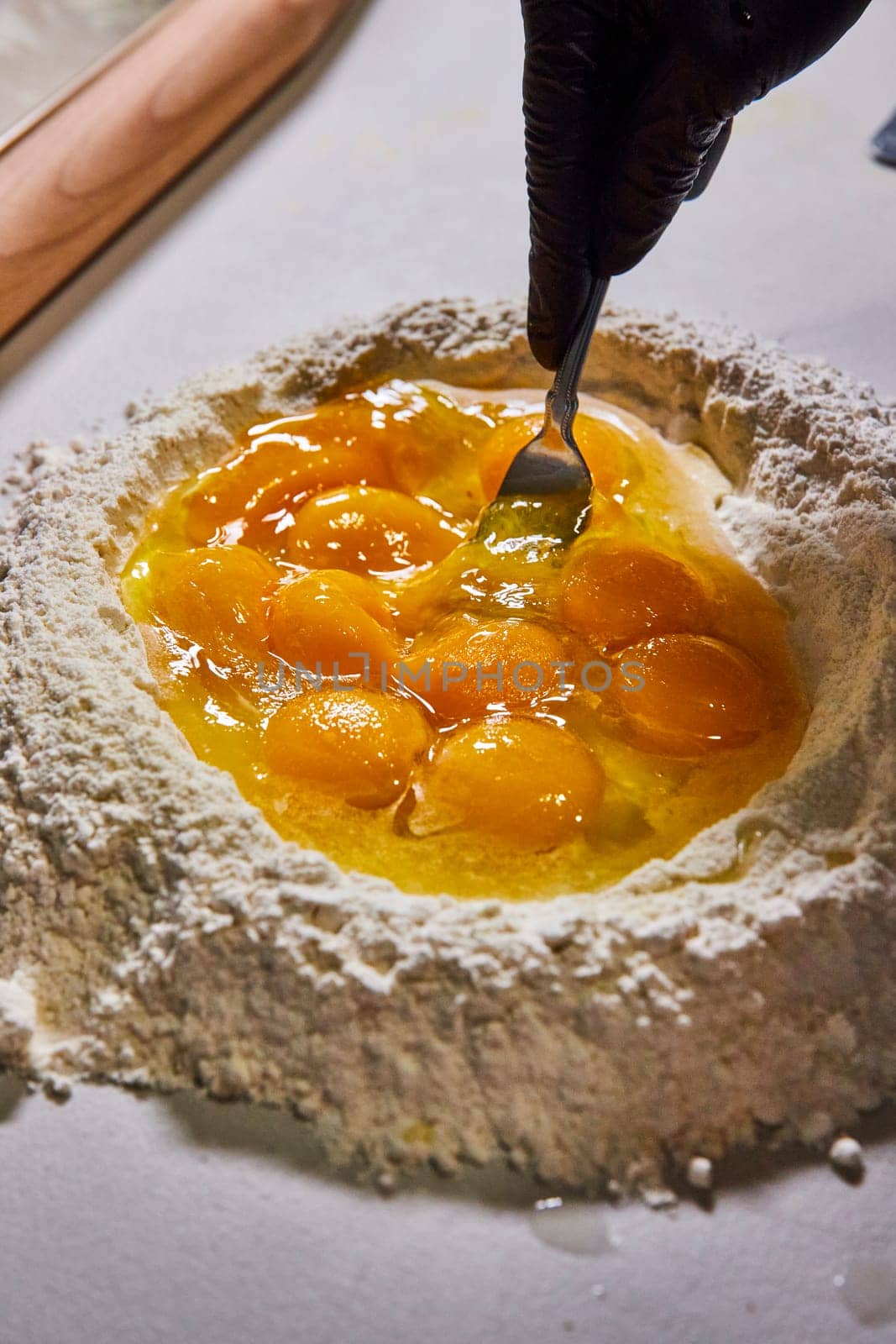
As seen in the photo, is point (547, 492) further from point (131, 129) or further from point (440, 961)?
point (131, 129)

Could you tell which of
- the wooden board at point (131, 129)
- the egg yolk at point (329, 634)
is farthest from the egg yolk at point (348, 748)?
the wooden board at point (131, 129)

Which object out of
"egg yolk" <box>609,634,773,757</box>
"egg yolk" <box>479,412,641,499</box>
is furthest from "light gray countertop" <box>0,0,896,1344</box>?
"egg yolk" <box>479,412,641,499</box>

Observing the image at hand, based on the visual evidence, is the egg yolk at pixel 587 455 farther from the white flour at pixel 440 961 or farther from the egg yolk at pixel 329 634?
the white flour at pixel 440 961

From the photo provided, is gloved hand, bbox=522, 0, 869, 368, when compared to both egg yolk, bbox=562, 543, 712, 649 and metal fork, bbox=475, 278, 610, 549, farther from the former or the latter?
egg yolk, bbox=562, 543, 712, 649

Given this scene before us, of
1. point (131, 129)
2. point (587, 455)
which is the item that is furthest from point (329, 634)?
point (131, 129)

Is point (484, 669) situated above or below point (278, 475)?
below

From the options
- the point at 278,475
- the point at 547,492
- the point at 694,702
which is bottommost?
the point at 694,702
